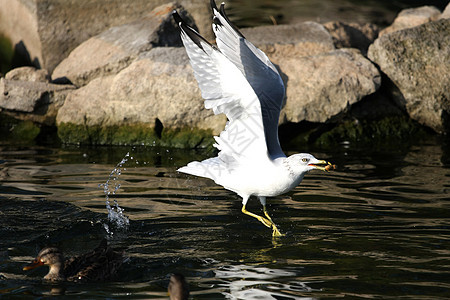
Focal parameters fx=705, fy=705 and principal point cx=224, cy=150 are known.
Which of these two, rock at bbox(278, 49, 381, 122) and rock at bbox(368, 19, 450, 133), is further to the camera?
rock at bbox(368, 19, 450, 133)

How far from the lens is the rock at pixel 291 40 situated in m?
12.3

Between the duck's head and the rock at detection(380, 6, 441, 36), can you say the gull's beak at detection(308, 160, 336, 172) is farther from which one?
the rock at detection(380, 6, 441, 36)

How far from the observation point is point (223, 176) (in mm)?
7188

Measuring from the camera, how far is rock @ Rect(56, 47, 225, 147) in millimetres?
11195

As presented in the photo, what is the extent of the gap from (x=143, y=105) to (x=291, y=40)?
3060mm

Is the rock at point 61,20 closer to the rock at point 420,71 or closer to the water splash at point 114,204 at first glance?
the rock at point 420,71

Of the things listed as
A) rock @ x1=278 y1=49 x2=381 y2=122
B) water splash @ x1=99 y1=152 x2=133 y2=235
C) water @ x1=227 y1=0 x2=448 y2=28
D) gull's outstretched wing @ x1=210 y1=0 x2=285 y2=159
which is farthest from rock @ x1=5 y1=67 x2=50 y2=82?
gull's outstretched wing @ x1=210 y1=0 x2=285 y2=159

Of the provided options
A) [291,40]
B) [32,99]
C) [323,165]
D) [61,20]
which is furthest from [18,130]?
[323,165]

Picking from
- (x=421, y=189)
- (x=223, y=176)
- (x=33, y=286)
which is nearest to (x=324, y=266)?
(x=223, y=176)

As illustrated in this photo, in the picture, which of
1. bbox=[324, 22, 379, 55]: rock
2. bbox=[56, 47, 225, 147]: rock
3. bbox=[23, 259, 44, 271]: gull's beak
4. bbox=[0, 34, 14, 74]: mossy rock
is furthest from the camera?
bbox=[0, 34, 14, 74]: mossy rock

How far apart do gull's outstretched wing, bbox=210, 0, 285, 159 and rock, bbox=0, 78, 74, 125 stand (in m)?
5.83

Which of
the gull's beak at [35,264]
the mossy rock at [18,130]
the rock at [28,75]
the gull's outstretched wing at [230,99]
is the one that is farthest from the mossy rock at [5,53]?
the gull's beak at [35,264]

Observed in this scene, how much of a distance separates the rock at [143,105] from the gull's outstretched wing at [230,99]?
3866 mm

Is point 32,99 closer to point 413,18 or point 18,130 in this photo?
point 18,130
